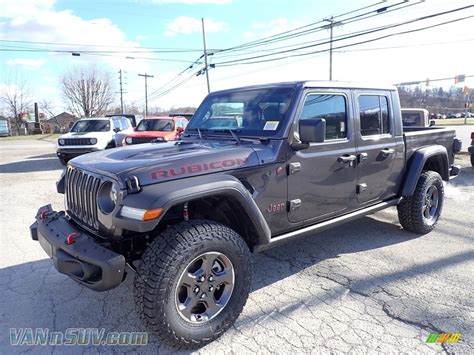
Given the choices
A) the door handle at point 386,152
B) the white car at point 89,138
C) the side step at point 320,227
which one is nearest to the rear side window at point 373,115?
the door handle at point 386,152

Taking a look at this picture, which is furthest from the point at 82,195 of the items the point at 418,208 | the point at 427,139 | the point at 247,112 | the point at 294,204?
the point at 427,139

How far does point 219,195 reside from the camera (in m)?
2.77

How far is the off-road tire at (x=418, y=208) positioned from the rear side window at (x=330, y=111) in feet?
5.46

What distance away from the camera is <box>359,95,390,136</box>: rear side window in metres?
4.00

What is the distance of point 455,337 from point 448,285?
0.91m

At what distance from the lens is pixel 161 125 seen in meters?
12.2

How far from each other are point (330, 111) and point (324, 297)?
1803 millimetres

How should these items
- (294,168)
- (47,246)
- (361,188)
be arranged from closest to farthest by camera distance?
(47,246), (294,168), (361,188)

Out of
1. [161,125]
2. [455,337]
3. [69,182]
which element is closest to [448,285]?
[455,337]

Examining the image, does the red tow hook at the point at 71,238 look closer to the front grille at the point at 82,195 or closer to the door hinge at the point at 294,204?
the front grille at the point at 82,195

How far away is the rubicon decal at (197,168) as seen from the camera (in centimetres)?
258

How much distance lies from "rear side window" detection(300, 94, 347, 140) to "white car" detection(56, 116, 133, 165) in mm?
8957

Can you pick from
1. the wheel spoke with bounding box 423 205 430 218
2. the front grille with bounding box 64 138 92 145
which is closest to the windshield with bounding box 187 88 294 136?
the wheel spoke with bounding box 423 205 430 218

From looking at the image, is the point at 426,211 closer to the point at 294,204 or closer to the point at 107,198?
the point at 294,204
